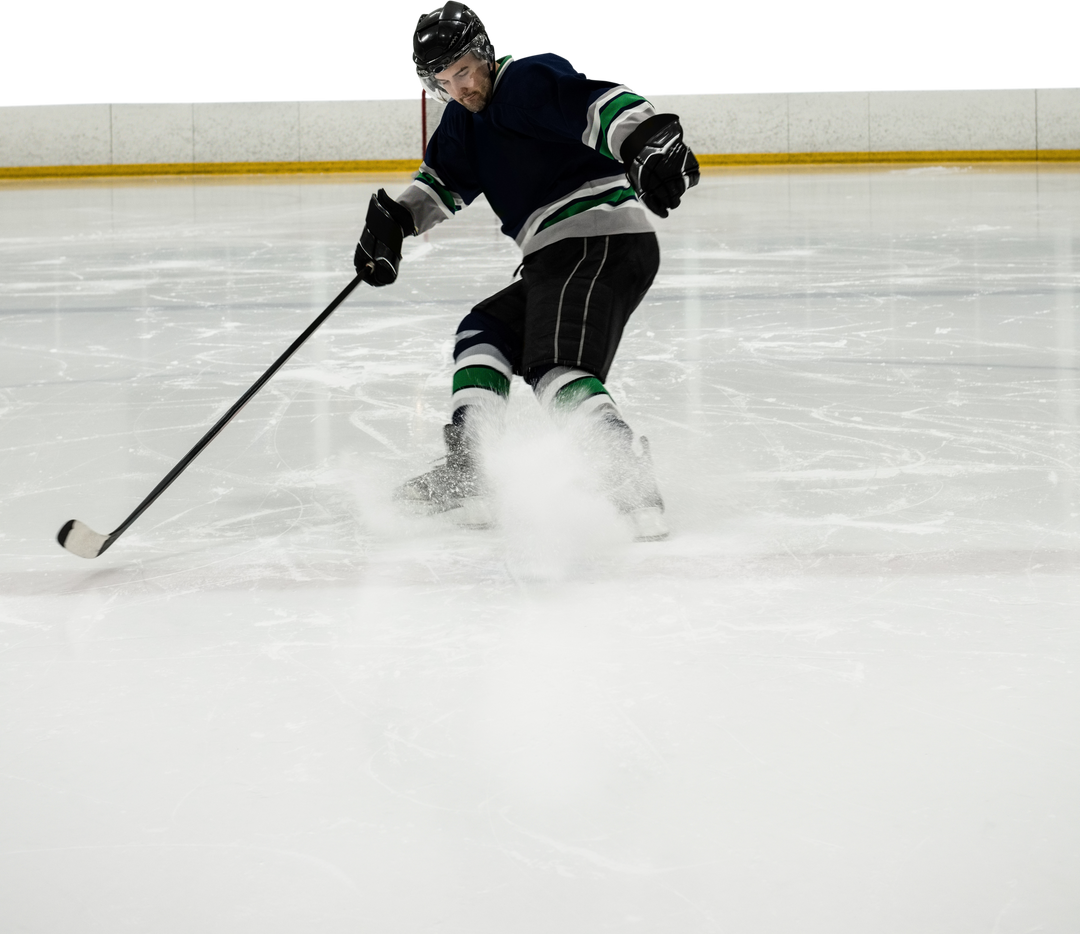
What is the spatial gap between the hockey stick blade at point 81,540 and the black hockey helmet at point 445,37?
0.93 meters

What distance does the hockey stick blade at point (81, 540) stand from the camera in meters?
1.91

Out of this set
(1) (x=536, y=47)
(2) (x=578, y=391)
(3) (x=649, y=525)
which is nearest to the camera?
(3) (x=649, y=525)

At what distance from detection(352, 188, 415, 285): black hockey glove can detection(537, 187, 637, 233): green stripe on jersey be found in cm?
29

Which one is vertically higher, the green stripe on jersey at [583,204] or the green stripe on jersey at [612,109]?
the green stripe on jersey at [612,109]

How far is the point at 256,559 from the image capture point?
1994 mm

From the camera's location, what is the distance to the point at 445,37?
2139 mm

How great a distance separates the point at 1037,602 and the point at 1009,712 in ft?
1.25

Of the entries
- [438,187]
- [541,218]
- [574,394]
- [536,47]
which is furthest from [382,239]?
[536,47]

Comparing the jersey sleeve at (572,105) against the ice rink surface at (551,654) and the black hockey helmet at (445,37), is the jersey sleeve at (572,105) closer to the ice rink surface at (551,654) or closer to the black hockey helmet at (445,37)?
the black hockey helmet at (445,37)

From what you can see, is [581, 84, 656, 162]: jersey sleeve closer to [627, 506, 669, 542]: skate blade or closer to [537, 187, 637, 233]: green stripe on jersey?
[537, 187, 637, 233]: green stripe on jersey

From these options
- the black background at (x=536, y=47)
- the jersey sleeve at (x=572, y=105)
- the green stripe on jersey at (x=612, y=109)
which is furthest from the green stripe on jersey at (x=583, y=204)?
the black background at (x=536, y=47)

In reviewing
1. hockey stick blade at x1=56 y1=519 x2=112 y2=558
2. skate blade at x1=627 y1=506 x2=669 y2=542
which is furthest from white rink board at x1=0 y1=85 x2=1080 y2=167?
hockey stick blade at x1=56 y1=519 x2=112 y2=558

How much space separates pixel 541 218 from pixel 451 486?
1.65ft

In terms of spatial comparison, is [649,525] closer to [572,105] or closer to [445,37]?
[572,105]
